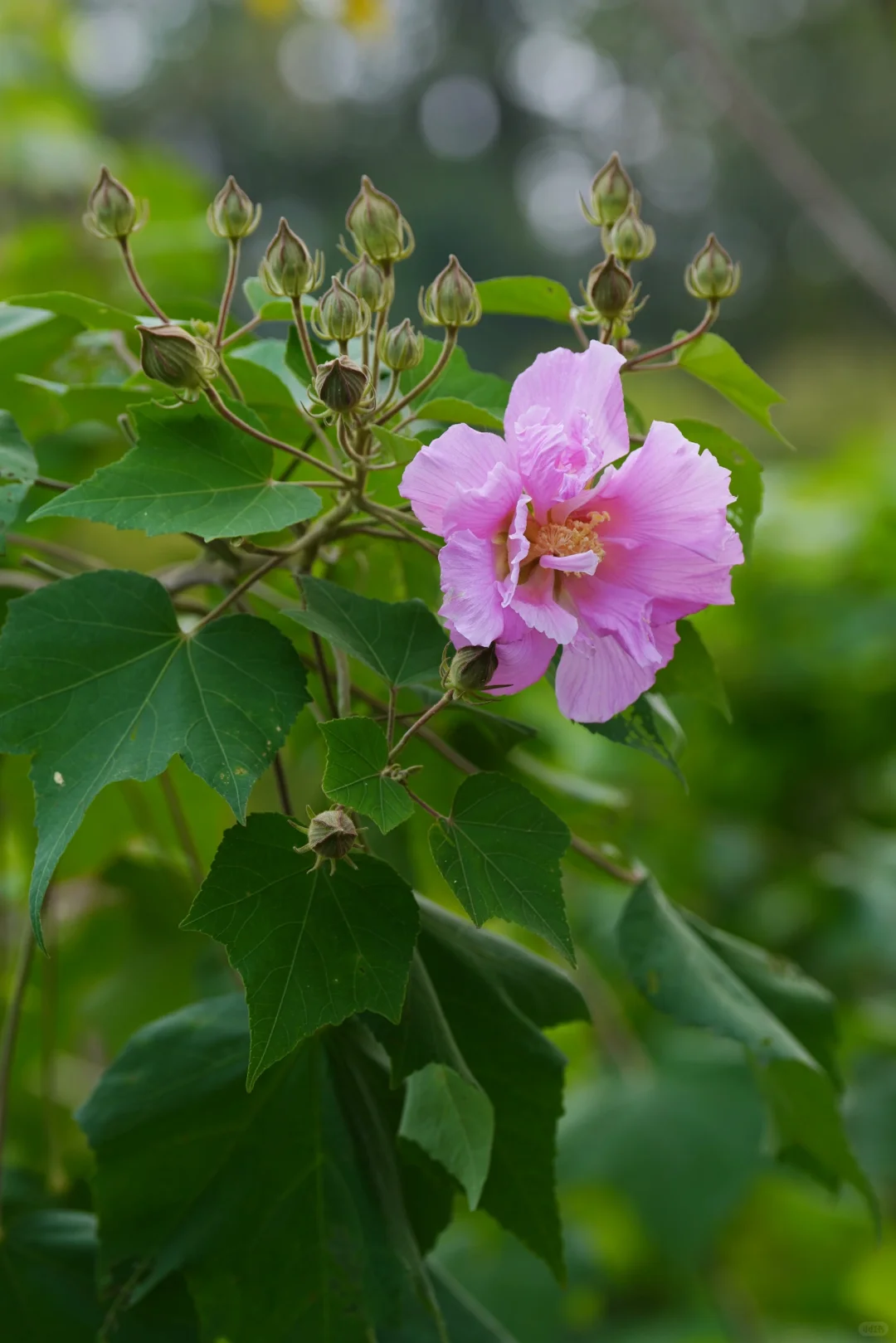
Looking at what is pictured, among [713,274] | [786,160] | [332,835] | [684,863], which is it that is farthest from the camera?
[684,863]

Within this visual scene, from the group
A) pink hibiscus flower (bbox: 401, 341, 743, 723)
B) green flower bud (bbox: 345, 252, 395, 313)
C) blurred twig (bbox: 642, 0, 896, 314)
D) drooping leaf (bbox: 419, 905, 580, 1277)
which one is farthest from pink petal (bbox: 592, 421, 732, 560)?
blurred twig (bbox: 642, 0, 896, 314)

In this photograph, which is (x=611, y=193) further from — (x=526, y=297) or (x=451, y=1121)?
(x=451, y=1121)

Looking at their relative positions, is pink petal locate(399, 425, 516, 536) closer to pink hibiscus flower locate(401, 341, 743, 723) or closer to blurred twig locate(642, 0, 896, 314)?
pink hibiscus flower locate(401, 341, 743, 723)

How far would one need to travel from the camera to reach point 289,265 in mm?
456

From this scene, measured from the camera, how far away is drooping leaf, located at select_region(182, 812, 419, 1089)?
410mm

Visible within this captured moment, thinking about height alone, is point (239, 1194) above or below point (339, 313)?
below

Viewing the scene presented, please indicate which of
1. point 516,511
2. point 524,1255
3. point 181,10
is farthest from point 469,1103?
point 181,10

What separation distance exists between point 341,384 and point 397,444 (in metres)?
0.03

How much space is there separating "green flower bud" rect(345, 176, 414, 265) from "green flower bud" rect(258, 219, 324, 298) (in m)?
0.02

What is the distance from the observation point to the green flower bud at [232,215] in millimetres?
493

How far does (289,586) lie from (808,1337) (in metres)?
1.42

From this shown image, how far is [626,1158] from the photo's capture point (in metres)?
1.29

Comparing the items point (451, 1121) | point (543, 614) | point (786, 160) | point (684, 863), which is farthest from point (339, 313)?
point (684, 863)

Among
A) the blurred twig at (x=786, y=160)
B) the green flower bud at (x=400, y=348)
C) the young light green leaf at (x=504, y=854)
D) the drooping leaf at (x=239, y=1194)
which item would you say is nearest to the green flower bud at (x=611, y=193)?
the green flower bud at (x=400, y=348)
